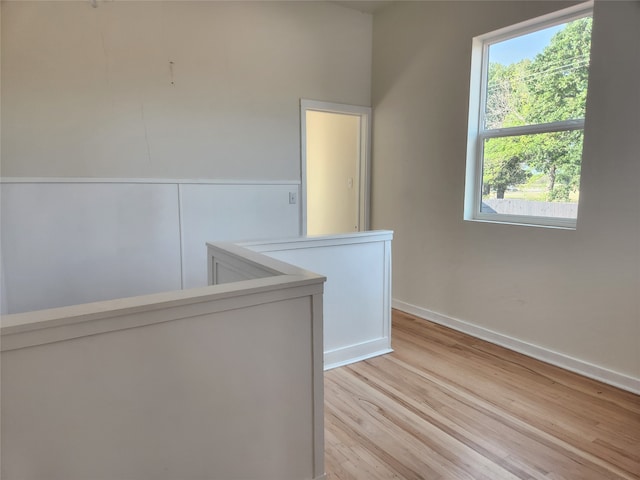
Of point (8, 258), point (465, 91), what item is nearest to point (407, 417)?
point (465, 91)

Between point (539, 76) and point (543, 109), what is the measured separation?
241mm

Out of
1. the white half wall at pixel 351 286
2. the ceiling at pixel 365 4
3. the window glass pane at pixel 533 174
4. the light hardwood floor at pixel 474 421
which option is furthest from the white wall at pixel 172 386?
the ceiling at pixel 365 4

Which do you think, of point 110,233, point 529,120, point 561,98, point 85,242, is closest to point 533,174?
point 529,120

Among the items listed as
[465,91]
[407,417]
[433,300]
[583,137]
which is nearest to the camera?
[407,417]

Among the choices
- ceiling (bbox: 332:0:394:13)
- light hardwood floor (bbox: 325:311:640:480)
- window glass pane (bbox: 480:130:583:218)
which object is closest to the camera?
light hardwood floor (bbox: 325:311:640:480)

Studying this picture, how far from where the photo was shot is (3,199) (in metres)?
2.65

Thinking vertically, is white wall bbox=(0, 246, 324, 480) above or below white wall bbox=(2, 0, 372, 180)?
below

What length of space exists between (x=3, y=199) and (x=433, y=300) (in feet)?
11.3

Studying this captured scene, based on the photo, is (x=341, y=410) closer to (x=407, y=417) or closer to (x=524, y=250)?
(x=407, y=417)

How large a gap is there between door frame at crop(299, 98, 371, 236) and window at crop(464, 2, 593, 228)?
122cm

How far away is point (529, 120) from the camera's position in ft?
9.39

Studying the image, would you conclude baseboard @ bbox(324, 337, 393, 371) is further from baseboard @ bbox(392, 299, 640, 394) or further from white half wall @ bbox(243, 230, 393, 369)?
baseboard @ bbox(392, 299, 640, 394)

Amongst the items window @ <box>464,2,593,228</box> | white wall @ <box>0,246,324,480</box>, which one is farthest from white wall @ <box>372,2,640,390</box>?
white wall @ <box>0,246,324,480</box>

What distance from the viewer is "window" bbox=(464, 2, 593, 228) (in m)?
2.58
